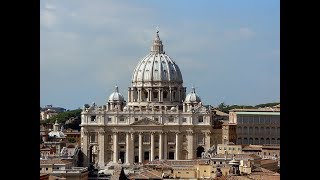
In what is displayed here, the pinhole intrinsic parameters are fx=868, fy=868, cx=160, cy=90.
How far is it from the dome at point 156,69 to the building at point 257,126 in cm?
578

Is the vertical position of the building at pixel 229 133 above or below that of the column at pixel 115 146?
above

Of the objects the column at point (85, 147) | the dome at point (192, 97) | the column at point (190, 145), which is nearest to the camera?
the column at point (85, 147)

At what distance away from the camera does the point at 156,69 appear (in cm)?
4969

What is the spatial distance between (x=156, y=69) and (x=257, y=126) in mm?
8113

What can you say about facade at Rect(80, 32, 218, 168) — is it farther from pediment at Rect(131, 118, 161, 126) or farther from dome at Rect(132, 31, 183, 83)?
dome at Rect(132, 31, 183, 83)

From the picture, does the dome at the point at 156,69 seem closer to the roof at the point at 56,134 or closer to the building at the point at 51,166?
the roof at the point at 56,134

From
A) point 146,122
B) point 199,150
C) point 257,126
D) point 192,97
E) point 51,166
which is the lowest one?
point 51,166

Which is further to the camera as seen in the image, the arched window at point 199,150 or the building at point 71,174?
the arched window at point 199,150

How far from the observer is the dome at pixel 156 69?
4941 centimetres

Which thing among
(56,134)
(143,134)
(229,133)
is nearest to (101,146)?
(143,134)

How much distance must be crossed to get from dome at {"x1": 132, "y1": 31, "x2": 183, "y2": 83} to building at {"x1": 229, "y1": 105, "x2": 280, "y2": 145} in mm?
5781

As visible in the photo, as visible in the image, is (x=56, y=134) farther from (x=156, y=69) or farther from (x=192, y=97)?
(x=192, y=97)

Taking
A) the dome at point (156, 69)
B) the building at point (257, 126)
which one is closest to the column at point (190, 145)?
the building at point (257, 126)
